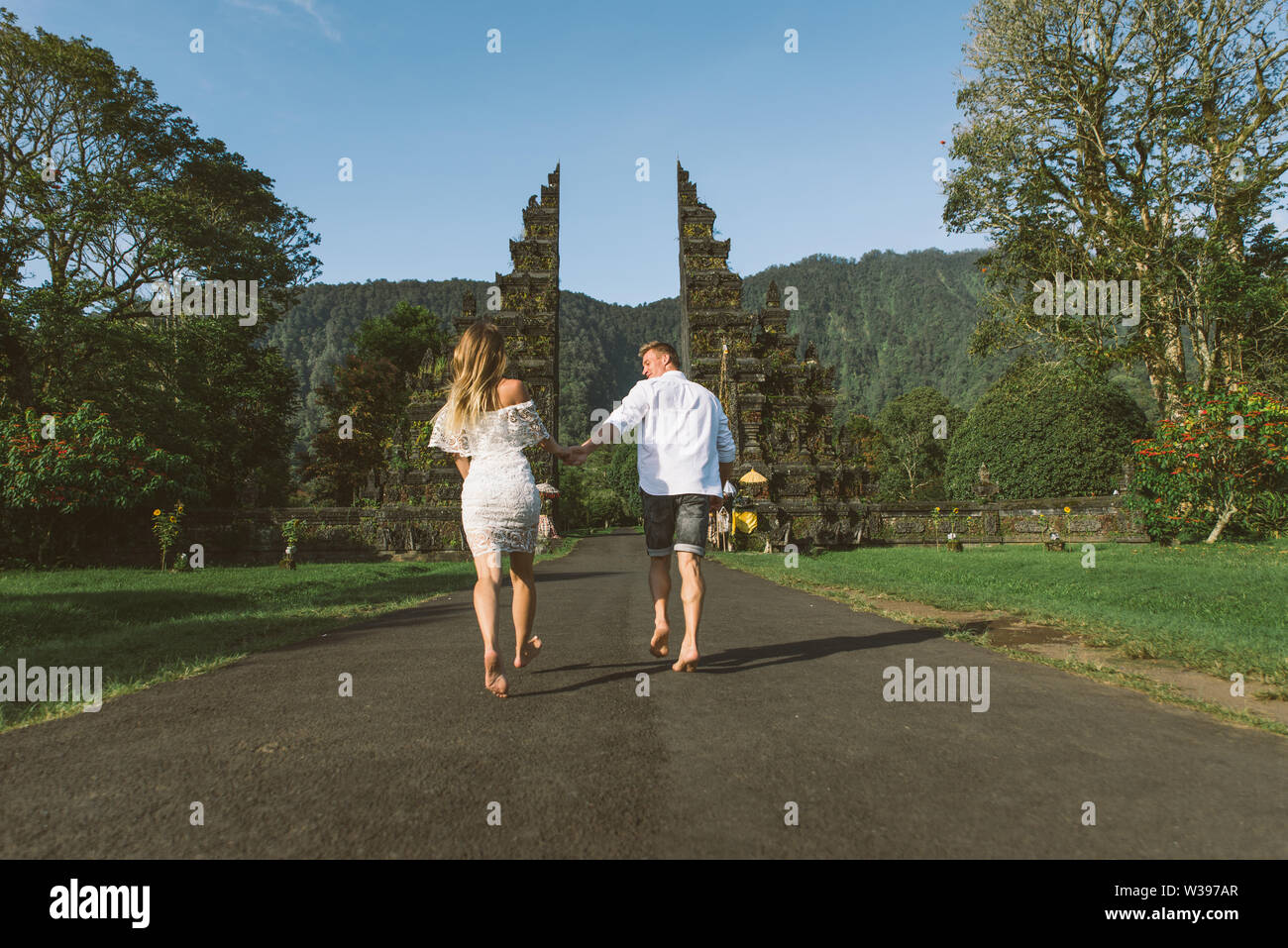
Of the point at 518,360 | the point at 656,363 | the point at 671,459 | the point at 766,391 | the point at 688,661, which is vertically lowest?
the point at 688,661

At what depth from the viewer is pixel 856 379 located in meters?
172

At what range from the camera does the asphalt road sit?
2547 mm

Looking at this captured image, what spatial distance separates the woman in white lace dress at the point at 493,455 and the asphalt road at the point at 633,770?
0.87m

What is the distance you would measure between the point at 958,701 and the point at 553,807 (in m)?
3.01

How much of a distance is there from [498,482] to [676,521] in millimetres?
1659

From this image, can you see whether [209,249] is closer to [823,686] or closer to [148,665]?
[148,665]

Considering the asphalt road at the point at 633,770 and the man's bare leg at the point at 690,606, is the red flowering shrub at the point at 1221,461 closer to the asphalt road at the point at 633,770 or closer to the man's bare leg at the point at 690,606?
the asphalt road at the point at 633,770

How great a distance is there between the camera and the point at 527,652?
5254mm

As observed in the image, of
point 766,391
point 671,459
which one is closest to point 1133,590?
point 671,459

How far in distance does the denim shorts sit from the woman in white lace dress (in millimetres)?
1157

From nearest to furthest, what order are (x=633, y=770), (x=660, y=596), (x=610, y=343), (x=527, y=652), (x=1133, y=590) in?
(x=633, y=770) → (x=527, y=652) → (x=660, y=596) → (x=1133, y=590) → (x=610, y=343)

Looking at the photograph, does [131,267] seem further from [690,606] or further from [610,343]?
[610,343]

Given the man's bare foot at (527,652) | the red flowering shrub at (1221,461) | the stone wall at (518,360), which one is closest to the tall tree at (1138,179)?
the red flowering shrub at (1221,461)

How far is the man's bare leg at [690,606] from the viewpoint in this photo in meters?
5.37
